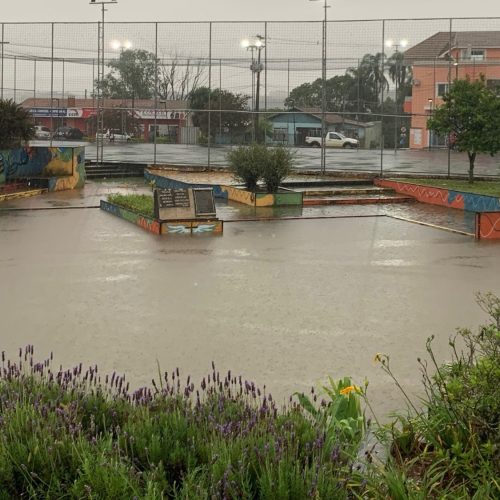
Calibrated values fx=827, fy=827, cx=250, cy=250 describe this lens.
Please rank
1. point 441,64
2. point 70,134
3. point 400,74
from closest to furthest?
point 400,74 → point 441,64 → point 70,134

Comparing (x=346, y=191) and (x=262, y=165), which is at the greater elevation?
(x=262, y=165)

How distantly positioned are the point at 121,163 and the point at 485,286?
23943 millimetres

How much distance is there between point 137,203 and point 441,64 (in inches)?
774

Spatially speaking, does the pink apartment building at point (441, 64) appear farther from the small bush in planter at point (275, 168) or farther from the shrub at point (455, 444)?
the shrub at point (455, 444)

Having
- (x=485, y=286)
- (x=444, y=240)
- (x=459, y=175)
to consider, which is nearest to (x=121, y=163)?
(x=459, y=175)

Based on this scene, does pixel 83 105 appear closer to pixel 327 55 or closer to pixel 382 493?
pixel 327 55

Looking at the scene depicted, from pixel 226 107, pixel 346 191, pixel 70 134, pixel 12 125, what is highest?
pixel 226 107

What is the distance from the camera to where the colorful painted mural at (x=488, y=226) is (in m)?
Answer: 15.8

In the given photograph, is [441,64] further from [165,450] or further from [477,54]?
[165,450]

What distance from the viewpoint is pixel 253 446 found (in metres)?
3.86

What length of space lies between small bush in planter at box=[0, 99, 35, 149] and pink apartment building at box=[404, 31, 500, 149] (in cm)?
1390

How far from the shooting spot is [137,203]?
61.7ft

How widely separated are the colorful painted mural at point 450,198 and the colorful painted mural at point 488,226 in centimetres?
428

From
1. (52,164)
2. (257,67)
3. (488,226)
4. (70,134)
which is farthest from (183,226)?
(70,134)
